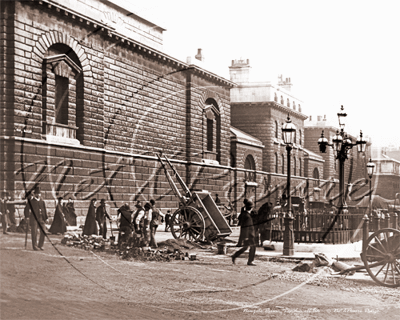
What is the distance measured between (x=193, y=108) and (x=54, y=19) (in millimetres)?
5303

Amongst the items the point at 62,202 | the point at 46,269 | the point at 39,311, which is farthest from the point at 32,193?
the point at 39,311

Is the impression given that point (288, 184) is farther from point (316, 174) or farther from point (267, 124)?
point (267, 124)

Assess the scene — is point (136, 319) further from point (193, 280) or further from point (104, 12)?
point (104, 12)

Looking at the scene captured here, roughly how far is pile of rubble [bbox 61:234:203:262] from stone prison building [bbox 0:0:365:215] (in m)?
0.53

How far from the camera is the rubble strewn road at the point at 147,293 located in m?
5.36

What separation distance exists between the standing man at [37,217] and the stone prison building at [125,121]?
18 centimetres

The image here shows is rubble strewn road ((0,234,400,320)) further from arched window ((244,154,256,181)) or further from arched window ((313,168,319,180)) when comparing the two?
arched window ((313,168,319,180))

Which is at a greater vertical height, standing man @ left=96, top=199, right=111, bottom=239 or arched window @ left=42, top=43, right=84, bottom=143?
arched window @ left=42, top=43, right=84, bottom=143

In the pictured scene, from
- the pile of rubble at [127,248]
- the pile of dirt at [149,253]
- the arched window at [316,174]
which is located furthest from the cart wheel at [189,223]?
the arched window at [316,174]

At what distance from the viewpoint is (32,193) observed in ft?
23.9

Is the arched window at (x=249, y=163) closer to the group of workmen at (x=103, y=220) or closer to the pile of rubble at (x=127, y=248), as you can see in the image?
the group of workmen at (x=103, y=220)

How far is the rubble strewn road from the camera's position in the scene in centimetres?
536

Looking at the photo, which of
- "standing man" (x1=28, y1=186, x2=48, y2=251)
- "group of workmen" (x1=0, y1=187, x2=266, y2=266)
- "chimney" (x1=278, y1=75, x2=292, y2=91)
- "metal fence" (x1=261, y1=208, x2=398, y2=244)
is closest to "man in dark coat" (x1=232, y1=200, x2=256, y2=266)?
"group of workmen" (x1=0, y1=187, x2=266, y2=266)

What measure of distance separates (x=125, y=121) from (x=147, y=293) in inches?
146
